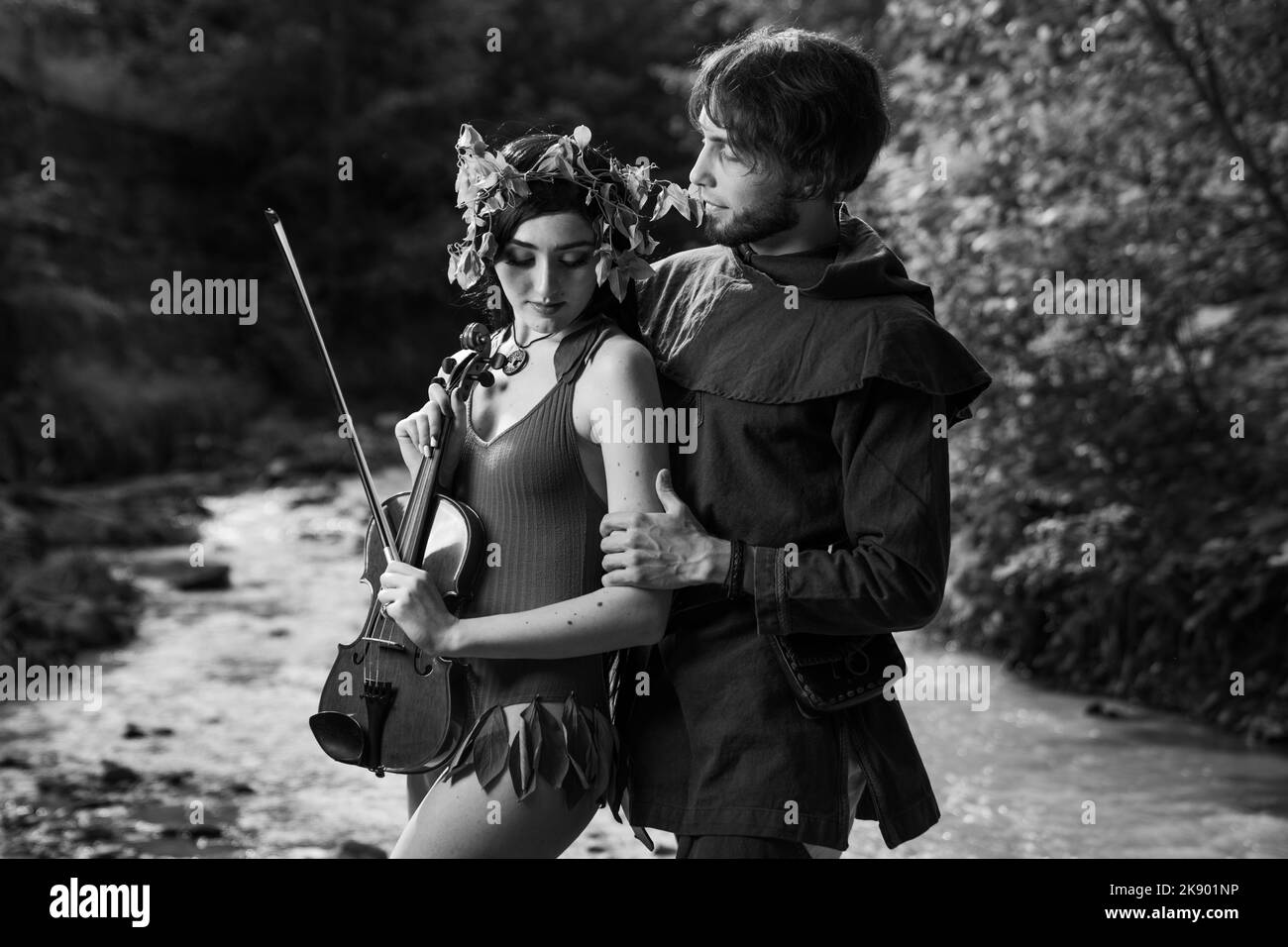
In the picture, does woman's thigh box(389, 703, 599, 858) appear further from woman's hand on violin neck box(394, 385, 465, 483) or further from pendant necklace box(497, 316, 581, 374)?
pendant necklace box(497, 316, 581, 374)

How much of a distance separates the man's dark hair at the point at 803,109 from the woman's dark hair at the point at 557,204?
180 mm

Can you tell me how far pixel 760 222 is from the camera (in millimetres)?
2166

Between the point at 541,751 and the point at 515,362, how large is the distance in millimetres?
552

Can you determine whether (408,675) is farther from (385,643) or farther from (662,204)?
(662,204)

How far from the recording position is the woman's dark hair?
2.13 metres

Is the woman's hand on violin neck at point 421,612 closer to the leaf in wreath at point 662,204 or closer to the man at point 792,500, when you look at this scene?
the man at point 792,500

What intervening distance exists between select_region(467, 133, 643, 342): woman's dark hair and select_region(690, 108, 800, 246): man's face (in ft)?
0.42

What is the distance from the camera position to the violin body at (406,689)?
2.07 metres

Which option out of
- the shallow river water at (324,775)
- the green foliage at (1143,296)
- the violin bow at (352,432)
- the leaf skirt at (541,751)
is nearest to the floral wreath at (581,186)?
the violin bow at (352,432)

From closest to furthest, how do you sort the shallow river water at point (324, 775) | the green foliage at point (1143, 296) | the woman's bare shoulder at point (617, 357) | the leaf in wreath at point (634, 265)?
the woman's bare shoulder at point (617, 357), the leaf in wreath at point (634, 265), the shallow river water at point (324, 775), the green foliage at point (1143, 296)

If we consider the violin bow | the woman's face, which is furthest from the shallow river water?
the woman's face

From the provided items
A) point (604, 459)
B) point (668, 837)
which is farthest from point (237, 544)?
point (604, 459)

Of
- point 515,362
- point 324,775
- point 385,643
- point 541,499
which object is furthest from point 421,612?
point 324,775

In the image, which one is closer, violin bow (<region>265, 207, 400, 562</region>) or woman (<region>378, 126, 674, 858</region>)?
woman (<region>378, 126, 674, 858</region>)
